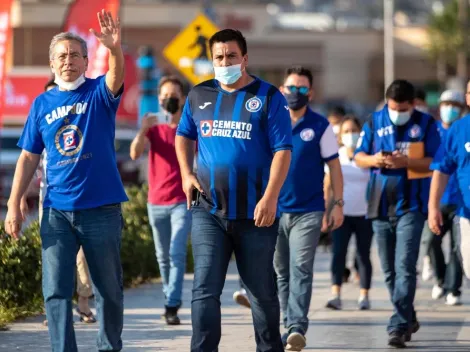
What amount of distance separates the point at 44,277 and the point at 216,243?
0.99m

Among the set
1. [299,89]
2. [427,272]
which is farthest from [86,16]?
[299,89]

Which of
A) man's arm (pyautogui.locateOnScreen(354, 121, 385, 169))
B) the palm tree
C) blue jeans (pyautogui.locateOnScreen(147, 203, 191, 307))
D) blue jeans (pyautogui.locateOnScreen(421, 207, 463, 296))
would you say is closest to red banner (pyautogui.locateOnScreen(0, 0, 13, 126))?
blue jeans (pyautogui.locateOnScreen(147, 203, 191, 307))

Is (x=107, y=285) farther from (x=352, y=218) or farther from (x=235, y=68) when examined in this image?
(x=352, y=218)

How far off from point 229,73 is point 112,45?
69cm

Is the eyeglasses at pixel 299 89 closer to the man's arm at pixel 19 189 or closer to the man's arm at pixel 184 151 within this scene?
the man's arm at pixel 184 151

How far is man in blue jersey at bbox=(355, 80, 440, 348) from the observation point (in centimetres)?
970

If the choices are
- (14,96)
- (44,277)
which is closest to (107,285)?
(44,277)

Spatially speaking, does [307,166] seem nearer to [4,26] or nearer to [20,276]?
[20,276]

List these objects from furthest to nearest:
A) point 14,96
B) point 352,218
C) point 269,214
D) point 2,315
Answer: point 14,96 < point 352,218 < point 2,315 < point 269,214

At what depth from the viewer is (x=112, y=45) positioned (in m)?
Answer: 7.35

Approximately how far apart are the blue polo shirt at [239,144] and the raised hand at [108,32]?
0.65m

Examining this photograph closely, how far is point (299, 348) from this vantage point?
9.12 m

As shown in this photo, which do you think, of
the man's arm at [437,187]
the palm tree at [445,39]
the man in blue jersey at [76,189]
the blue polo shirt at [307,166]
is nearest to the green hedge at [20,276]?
the blue polo shirt at [307,166]

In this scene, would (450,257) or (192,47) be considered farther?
(192,47)
